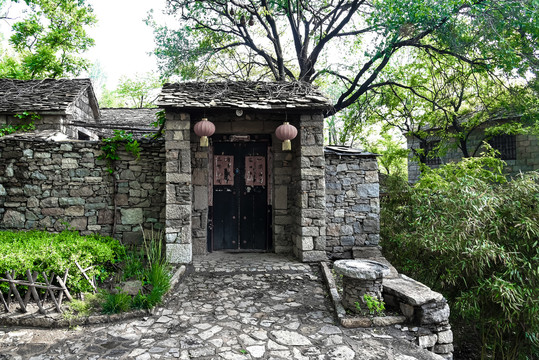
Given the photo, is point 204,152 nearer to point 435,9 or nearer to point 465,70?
point 435,9

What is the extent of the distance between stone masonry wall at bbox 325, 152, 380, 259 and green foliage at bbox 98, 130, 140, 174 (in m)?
3.95

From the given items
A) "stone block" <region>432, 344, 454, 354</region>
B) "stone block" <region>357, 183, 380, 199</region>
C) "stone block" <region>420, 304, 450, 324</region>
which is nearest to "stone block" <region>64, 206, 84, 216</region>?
"stone block" <region>357, 183, 380, 199</region>

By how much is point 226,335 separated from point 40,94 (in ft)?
27.3

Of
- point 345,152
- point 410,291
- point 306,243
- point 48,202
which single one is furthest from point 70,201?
point 410,291

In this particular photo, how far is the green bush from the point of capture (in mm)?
4488

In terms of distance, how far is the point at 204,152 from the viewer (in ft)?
22.0

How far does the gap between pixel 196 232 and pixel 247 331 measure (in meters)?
3.24

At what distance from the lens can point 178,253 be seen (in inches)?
233

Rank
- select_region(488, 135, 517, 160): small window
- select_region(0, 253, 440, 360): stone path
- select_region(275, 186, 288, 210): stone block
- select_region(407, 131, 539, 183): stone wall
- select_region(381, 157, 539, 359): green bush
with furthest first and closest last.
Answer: select_region(488, 135, 517, 160): small window, select_region(407, 131, 539, 183): stone wall, select_region(275, 186, 288, 210): stone block, select_region(381, 157, 539, 359): green bush, select_region(0, 253, 440, 360): stone path

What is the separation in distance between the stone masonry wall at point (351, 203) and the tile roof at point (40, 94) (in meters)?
6.66

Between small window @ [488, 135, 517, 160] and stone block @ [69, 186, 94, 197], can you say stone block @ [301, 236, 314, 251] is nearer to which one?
stone block @ [69, 186, 94, 197]

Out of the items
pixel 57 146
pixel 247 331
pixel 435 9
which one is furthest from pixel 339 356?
pixel 435 9

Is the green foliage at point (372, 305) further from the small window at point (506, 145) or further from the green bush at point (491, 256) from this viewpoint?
the small window at point (506, 145)

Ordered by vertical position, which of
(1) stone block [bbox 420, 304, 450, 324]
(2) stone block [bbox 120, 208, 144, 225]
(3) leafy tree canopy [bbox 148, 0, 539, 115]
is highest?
(3) leafy tree canopy [bbox 148, 0, 539, 115]
